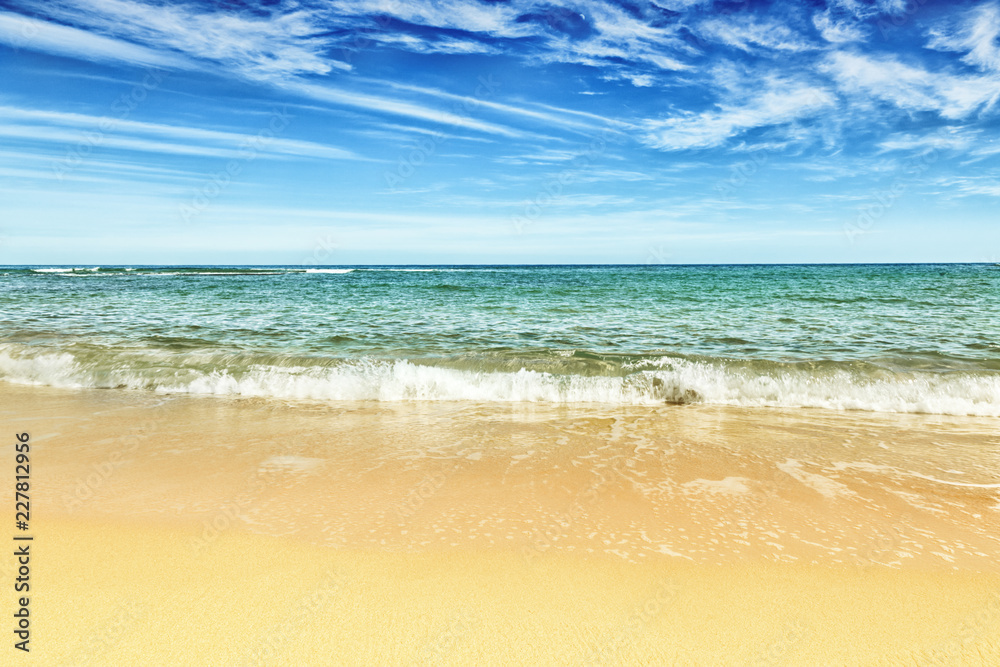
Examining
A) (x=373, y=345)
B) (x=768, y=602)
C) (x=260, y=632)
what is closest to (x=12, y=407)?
(x=373, y=345)

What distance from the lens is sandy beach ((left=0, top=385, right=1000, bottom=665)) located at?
239cm

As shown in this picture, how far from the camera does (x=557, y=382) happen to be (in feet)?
26.6

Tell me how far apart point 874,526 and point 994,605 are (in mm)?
875

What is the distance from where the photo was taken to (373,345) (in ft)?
36.8

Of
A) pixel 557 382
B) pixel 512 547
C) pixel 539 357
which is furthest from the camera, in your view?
pixel 539 357

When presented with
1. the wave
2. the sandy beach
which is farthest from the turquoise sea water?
the sandy beach

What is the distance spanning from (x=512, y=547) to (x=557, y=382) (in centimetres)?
493

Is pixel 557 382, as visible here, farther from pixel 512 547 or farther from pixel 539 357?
pixel 512 547

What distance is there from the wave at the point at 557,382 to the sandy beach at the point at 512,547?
5.64 feet

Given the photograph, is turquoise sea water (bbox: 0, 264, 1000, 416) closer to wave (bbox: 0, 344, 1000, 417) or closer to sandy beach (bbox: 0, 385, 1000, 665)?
wave (bbox: 0, 344, 1000, 417)

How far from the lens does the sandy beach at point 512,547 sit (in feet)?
7.85

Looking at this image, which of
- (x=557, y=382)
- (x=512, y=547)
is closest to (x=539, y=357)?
(x=557, y=382)

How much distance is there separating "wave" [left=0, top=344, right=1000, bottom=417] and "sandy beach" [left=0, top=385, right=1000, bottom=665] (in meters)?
1.72

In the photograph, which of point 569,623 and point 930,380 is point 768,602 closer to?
point 569,623
